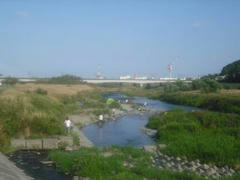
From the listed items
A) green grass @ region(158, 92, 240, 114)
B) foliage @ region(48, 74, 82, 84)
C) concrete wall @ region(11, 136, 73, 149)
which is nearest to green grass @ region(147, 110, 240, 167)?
concrete wall @ region(11, 136, 73, 149)

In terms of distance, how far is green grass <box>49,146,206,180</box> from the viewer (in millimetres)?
11086

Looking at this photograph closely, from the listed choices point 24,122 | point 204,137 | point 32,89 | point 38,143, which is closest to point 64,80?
point 32,89

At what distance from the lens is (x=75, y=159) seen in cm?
1257

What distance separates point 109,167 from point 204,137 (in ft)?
27.4

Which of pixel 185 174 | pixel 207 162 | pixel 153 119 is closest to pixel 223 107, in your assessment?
pixel 153 119

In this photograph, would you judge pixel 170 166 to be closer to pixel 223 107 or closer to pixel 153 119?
pixel 153 119

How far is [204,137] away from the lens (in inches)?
716

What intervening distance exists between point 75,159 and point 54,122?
7.33 meters

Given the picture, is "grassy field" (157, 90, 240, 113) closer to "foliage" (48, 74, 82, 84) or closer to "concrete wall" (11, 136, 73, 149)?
"concrete wall" (11, 136, 73, 149)

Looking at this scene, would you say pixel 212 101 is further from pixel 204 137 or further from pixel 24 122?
pixel 24 122

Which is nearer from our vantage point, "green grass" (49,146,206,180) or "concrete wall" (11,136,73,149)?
"green grass" (49,146,206,180)

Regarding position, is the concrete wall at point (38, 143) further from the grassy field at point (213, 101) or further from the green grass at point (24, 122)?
the grassy field at point (213, 101)

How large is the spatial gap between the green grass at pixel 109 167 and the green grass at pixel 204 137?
Answer: 2.95 meters

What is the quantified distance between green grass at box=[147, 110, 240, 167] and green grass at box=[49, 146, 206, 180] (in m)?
2.95
